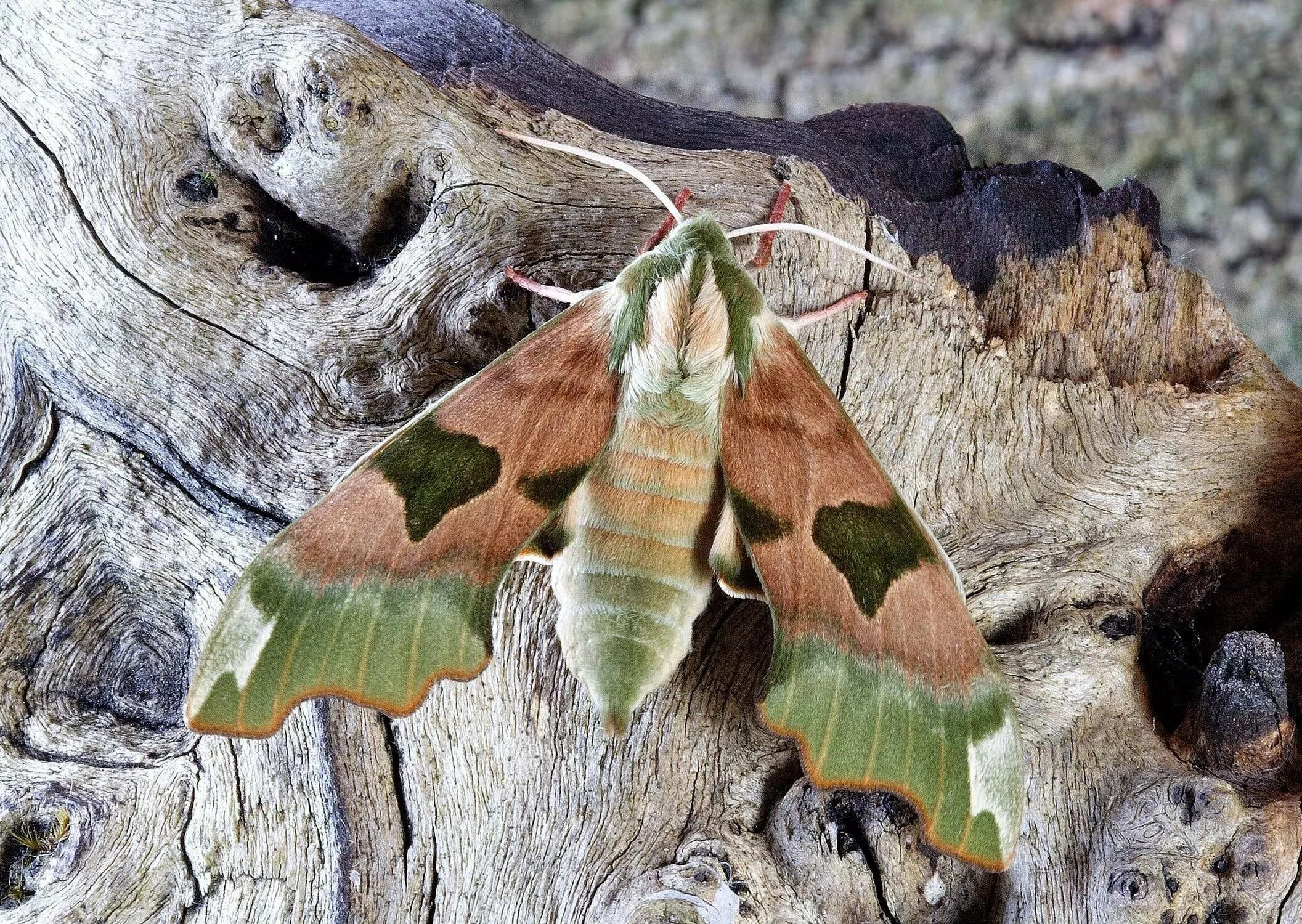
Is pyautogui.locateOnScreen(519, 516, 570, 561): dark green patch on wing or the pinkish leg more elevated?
the pinkish leg

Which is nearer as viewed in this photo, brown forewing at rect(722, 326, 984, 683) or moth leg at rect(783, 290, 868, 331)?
brown forewing at rect(722, 326, 984, 683)

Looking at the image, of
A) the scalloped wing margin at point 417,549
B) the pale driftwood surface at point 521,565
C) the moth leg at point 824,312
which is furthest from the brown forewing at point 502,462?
the moth leg at point 824,312

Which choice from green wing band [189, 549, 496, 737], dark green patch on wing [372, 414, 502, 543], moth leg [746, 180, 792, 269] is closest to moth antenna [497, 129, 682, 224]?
moth leg [746, 180, 792, 269]

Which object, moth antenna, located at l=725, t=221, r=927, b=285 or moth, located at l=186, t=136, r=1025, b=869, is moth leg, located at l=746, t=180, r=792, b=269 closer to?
moth antenna, located at l=725, t=221, r=927, b=285

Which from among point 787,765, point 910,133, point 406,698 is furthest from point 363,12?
point 787,765

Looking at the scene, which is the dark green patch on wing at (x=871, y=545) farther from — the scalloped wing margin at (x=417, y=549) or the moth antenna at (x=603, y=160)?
the moth antenna at (x=603, y=160)

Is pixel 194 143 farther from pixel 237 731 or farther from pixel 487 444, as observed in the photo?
pixel 237 731
